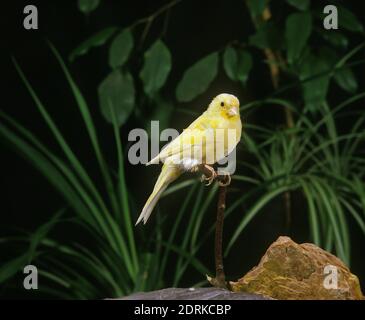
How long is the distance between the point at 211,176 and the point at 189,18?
37 centimetres

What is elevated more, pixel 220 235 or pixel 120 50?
pixel 120 50

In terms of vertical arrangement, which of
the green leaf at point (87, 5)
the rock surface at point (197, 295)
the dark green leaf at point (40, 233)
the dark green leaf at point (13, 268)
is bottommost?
the rock surface at point (197, 295)

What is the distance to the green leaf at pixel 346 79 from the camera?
982 mm

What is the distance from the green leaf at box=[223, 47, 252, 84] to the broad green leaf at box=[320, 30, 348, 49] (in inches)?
5.1

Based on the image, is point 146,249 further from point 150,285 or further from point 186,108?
point 186,108

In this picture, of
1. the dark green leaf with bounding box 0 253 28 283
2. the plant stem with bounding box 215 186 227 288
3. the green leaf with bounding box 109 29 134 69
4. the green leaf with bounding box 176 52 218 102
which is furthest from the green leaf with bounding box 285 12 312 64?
the dark green leaf with bounding box 0 253 28 283

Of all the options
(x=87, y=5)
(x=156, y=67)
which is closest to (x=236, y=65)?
(x=156, y=67)

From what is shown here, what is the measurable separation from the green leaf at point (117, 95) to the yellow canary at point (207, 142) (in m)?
0.28

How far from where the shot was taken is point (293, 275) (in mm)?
672

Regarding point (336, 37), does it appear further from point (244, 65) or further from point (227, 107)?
point (227, 107)

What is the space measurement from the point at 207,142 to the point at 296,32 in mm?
331

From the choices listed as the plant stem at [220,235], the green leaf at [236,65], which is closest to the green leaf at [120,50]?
the green leaf at [236,65]

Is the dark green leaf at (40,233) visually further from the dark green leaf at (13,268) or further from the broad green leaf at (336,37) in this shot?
the broad green leaf at (336,37)

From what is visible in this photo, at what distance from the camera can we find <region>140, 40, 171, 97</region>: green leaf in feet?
3.08
